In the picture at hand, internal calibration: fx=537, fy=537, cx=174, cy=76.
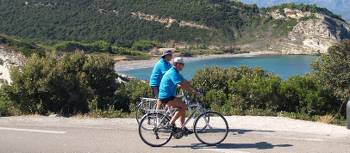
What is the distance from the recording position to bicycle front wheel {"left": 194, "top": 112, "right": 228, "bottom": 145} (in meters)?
9.84

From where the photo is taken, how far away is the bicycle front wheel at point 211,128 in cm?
984

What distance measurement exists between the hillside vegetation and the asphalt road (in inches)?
4421

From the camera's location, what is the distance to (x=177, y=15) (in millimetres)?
147000

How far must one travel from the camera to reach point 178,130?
9.80 meters

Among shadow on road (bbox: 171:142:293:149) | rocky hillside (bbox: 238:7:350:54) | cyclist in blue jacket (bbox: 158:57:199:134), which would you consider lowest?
shadow on road (bbox: 171:142:293:149)

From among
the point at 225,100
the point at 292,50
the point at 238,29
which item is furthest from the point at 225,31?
the point at 225,100

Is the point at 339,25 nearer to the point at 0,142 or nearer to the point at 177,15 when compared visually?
the point at 177,15

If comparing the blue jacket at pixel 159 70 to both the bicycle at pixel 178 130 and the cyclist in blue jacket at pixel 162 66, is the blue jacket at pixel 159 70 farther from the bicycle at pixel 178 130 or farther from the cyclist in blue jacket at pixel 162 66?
the bicycle at pixel 178 130

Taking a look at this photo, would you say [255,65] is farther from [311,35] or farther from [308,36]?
[308,36]

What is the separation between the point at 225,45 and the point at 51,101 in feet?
425

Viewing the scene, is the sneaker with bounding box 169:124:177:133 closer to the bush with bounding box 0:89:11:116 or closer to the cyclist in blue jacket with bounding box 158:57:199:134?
the cyclist in blue jacket with bounding box 158:57:199:134

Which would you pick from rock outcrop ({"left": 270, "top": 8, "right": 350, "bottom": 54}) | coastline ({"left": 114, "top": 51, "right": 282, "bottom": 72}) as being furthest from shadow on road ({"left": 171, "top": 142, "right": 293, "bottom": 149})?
rock outcrop ({"left": 270, "top": 8, "right": 350, "bottom": 54})

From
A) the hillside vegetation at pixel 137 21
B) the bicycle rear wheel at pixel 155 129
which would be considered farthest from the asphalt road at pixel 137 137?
the hillside vegetation at pixel 137 21

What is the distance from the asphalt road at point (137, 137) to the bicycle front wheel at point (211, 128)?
16cm
